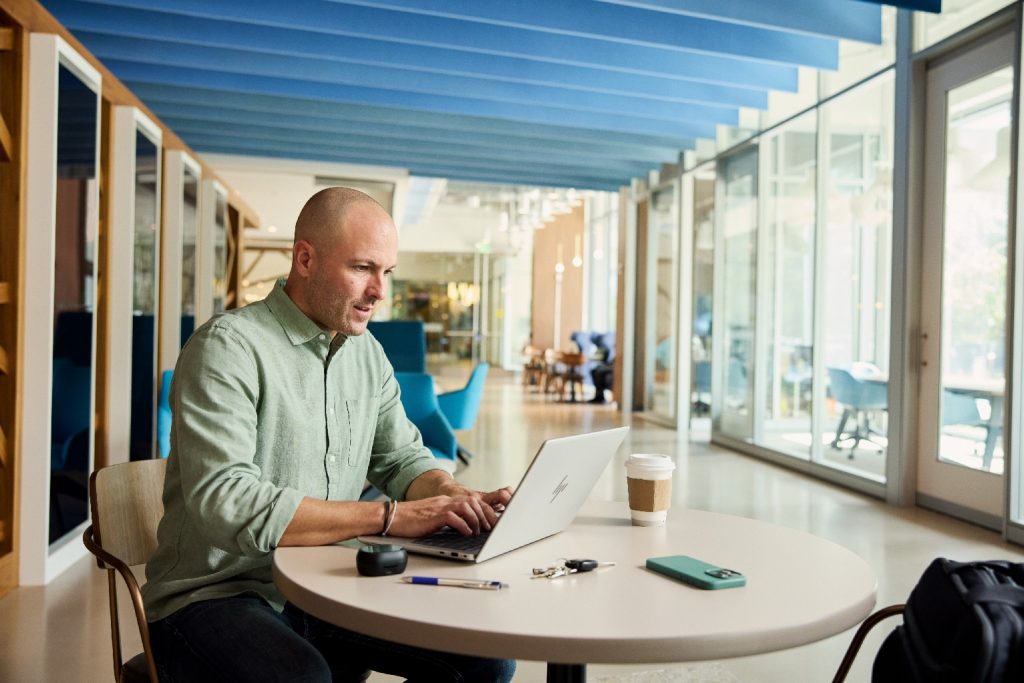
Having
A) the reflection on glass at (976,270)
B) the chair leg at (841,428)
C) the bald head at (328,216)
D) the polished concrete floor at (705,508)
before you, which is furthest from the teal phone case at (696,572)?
the chair leg at (841,428)

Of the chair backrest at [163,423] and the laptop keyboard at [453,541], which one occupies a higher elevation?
the laptop keyboard at [453,541]

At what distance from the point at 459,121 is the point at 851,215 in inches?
155

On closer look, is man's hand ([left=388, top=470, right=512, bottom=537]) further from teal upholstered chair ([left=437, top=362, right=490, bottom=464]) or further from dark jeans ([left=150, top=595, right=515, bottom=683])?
teal upholstered chair ([left=437, top=362, right=490, bottom=464])

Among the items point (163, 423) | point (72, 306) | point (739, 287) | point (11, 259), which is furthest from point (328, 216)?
point (739, 287)

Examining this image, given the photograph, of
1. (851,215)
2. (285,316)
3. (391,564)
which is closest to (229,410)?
(285,316)

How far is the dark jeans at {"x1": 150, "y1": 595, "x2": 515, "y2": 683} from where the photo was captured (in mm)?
1489

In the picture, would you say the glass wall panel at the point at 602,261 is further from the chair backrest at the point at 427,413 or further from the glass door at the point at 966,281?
the chair backrest at the point at 427,413

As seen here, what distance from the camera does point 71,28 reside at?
6.04 metres

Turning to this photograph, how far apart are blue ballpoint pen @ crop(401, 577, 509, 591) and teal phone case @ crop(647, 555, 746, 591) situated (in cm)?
27

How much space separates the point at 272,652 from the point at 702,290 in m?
Answer: 9.04

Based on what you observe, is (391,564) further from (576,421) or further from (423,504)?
(576,421)

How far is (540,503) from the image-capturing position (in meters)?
1.51

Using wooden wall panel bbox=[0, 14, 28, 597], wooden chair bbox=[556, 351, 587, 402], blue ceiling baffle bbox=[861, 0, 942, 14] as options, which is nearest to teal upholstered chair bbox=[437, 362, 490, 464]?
wooden wall panel bbox=[0, 14, 28, 597]

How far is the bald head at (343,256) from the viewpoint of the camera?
182 cm
